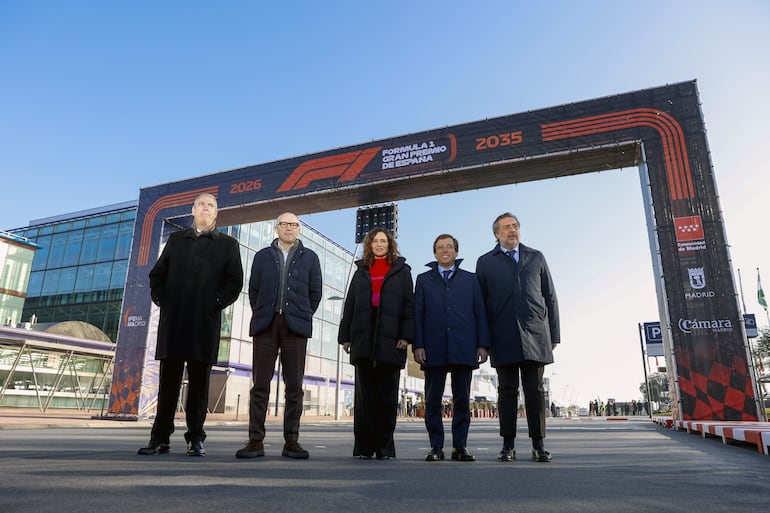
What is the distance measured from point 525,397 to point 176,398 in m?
2.64

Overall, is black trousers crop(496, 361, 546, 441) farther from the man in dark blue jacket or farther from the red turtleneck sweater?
the man in dark blue jacket

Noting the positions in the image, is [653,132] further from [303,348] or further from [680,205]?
[303,348]

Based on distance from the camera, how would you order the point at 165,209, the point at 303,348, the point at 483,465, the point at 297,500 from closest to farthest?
1. the point at 297,500
2. the point at 483,465
3. the point at 303,348
4. the point at 165,209

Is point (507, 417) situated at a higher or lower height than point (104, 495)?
higher

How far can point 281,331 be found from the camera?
13.5 ft

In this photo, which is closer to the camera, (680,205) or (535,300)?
(535,300)

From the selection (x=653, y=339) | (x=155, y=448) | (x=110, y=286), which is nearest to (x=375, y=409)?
(x=155, y=448)

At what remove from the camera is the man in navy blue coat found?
422cm

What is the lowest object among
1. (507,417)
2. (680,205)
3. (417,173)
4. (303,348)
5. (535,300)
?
(507,417)

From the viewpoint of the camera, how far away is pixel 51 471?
2658 mm

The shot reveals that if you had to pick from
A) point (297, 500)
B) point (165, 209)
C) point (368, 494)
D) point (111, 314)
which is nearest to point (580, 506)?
point (368, 494)

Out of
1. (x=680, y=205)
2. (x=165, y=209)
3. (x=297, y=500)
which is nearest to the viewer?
(x=297, y=500)

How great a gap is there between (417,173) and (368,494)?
1309 cm

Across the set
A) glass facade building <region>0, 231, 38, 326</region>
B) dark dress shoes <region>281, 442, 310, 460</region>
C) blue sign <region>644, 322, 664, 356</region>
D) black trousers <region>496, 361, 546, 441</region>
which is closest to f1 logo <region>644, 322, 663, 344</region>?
blue sign <region>644, 322, 664, 356</region>
